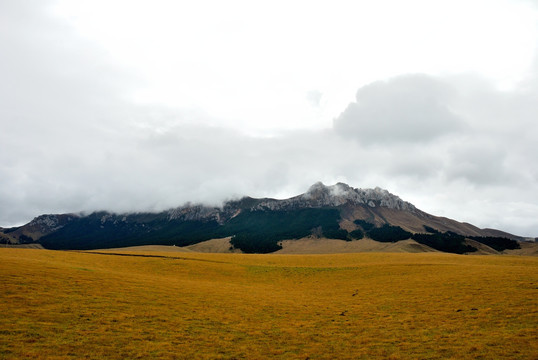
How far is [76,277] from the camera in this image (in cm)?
3644

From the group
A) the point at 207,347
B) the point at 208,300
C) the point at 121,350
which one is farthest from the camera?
the point at 208,300

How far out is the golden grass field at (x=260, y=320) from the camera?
17562 millimetres

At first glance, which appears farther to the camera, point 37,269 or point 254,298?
point 37,269

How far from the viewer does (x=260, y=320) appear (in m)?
25.8

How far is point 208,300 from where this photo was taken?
1276 inches

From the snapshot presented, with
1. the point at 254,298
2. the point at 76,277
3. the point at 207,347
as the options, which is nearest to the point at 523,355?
the point at 207,347

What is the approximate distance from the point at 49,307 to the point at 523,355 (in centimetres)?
3147

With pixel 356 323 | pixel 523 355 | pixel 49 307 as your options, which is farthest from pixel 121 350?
pixel 523 355

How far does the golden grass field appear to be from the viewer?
57.6 feet

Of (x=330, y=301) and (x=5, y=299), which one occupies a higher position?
(x=5, y=299)

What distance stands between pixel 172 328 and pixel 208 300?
10593 millimetres

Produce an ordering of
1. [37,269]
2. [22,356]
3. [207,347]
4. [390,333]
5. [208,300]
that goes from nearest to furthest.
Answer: [22,356] < [207,347] < [390,333] < [208,300] < [37,269]

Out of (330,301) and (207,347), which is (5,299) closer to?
(207,347)

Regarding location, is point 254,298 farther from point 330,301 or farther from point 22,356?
point 22,356
